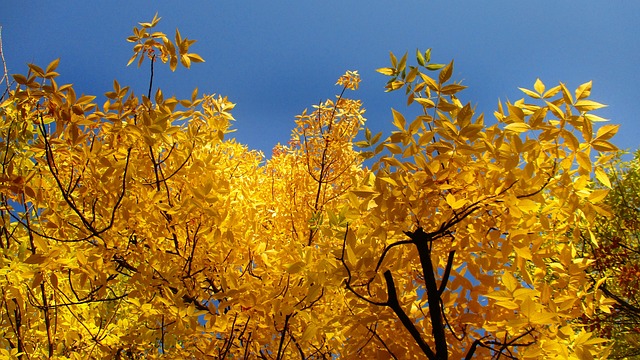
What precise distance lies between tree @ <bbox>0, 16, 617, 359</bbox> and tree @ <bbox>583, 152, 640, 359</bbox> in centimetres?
522

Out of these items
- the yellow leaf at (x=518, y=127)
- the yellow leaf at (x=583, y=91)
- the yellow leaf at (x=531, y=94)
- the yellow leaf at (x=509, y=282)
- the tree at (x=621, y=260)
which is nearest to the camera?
the yellow leaf at (x=509, y=282)

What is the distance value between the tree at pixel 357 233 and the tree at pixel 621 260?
17.1 feet

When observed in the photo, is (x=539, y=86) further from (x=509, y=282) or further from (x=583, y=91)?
(x=509, y=282)

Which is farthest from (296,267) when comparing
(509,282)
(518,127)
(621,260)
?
(621,260)

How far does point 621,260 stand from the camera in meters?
8.55

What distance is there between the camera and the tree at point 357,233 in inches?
104

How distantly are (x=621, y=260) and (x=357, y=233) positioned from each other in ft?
24.4

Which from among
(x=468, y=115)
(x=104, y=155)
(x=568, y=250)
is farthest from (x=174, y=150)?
(x=568, y=250)

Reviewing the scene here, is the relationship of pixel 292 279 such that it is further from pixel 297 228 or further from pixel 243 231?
pixel 297 228

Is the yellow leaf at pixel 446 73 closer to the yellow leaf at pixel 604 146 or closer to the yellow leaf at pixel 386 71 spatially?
the yellow leaf at pixel 386 71

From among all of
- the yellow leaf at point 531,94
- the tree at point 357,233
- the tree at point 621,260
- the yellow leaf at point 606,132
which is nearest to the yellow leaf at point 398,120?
the tree at point 357,233

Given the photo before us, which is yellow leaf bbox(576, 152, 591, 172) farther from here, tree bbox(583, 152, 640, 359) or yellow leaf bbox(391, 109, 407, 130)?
tree bbox(583, 152, 640, 359)

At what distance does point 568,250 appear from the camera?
9.52ft

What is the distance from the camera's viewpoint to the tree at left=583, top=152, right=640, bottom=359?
7867mm
